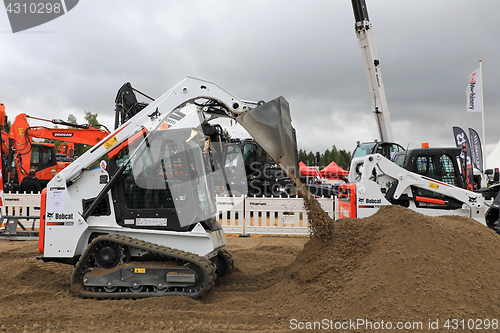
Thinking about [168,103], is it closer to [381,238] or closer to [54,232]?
[54,232]

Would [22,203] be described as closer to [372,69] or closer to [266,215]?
[266,215]

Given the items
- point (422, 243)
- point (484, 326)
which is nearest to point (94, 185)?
point (422, 243)

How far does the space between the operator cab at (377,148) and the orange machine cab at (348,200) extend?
5130 mm

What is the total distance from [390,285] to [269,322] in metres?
1.47

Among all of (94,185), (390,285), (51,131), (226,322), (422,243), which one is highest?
(51,131)

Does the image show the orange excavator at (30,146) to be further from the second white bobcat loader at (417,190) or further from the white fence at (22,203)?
the second white bobcat loader at (417,190)

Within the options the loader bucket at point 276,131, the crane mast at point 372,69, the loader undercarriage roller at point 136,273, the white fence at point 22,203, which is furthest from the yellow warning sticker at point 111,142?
the crane mast at point 372,69

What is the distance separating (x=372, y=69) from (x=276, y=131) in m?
11.9

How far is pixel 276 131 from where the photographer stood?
4598 mm

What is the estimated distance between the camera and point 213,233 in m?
4.85

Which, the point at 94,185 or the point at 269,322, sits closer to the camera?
the point at 269,322

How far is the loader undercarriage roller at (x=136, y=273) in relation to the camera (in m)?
4.43

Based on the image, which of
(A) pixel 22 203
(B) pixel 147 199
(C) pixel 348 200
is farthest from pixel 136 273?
(A) pixel 22 203

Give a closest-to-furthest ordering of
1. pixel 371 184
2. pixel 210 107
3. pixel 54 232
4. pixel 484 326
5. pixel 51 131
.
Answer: pixel 484 326
pixel 54 232
pixel 210 107
pixel 371 184
pixel 51 131
